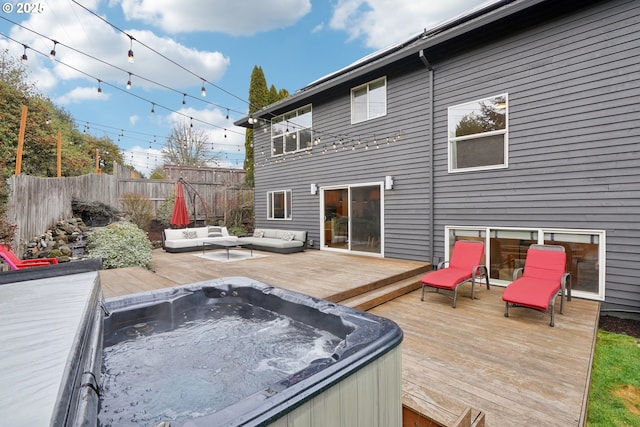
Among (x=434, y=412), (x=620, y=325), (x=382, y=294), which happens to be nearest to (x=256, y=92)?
(x=382, y=294)

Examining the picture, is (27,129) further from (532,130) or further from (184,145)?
(532,130)

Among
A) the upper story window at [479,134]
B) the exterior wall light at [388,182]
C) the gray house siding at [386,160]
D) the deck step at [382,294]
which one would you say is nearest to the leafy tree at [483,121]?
the upper story window at [479,134]

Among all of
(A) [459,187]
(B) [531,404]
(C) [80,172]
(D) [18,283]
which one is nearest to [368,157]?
(A) [459,187]

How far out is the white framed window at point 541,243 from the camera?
183 inches

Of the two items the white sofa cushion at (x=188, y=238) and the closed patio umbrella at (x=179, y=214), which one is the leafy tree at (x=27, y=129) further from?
the white sofa cushion at (x=188, y=238)

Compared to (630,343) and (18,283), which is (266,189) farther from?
(630,343)

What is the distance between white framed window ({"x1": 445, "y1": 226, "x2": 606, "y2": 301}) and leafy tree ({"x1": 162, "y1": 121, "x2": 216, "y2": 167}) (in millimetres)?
17585

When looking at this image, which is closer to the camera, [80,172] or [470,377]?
[470,377]

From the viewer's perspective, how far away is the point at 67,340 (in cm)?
182

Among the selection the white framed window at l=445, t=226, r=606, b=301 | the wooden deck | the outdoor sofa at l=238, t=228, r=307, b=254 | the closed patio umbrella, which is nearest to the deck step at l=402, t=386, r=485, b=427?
the wooden deck

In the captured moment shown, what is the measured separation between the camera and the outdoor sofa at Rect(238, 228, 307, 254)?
8266 millimetres

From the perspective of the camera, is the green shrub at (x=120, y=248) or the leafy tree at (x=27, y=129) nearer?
the green shrub at (x=120, y=248)

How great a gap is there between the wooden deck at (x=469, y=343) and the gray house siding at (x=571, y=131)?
130 centimetres

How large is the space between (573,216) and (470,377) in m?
3.69
